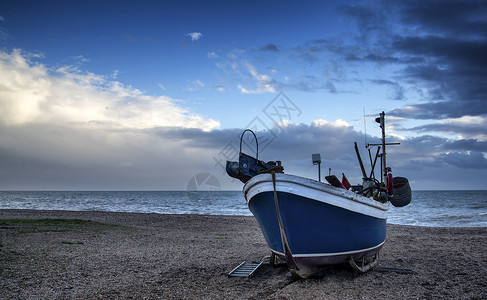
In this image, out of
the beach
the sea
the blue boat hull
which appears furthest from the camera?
the sea

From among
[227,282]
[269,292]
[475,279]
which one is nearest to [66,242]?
[227,282]

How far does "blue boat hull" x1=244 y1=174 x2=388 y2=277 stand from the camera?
7.08m

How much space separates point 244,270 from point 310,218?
2.84 meters

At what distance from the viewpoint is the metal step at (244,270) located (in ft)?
27.6

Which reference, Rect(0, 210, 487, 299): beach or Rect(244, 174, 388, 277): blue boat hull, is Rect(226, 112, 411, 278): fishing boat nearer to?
Rect(244, 174, 388, 277): blue boat hull

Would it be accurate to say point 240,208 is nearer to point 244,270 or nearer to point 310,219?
point 244,270

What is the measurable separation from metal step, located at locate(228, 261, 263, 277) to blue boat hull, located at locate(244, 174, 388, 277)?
106 cm

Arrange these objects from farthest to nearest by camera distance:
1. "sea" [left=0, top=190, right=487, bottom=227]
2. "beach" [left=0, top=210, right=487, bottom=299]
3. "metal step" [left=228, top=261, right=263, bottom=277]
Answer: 1. "sea" [left=0, top=190, right=487, bottom=227]
2. "metal step" [left=228, top=261, right=263, bottom=277]
3. "beach" [left=0, top=210, right=487, bottom=299]

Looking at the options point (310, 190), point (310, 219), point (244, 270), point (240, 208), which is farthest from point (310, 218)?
point (240, 208)

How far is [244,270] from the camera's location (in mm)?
8953

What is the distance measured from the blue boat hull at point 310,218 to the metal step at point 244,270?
3.48 feet

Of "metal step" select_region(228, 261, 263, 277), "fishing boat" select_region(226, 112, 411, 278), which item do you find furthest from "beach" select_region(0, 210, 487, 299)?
"fishing boat" select_region(226, 112, 411, 278)

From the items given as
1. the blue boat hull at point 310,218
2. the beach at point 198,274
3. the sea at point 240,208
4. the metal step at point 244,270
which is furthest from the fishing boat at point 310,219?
the sea at point 240,208

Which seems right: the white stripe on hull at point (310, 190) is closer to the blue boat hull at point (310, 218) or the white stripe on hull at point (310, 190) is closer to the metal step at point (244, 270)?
the blue boat hull at point (310, 218)
